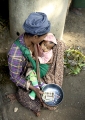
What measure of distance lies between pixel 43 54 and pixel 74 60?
965 mm

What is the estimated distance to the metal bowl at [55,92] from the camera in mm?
3156

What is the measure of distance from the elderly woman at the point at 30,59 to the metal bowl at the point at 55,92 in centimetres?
11

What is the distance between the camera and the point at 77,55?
3965mm

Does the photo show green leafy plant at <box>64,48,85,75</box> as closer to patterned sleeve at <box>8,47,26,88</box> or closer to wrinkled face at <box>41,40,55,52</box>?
wrinkled face at <box>41,40,55,52</box>

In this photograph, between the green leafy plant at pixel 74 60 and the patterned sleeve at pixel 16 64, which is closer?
the patterned sleeve at pixel 16 64

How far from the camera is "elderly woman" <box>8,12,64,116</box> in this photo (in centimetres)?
267

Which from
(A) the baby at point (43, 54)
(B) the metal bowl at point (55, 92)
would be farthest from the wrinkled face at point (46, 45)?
(B) the metal bowl at point (55, 92)

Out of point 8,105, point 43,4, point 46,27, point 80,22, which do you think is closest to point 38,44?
point 46,27

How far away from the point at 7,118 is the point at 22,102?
0.99 ft

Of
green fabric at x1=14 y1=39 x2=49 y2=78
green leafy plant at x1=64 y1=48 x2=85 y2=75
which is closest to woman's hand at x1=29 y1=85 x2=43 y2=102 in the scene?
green fabric at x1=14 y1=39 x2=49 y2=78

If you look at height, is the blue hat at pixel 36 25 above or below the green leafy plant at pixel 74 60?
above

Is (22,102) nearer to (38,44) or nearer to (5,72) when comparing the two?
(5,72)

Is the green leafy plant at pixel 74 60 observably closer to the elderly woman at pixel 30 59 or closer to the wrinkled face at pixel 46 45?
the elderly woman at pixel 30 59

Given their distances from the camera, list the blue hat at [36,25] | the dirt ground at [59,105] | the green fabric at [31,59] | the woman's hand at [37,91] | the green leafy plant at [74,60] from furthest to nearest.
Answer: the green leafy plant at [74,60] < the dirt ground at [59,105] < the woman's hand at [37,91] < the green fabric at [31,59] < the blue hat at [36,25]
